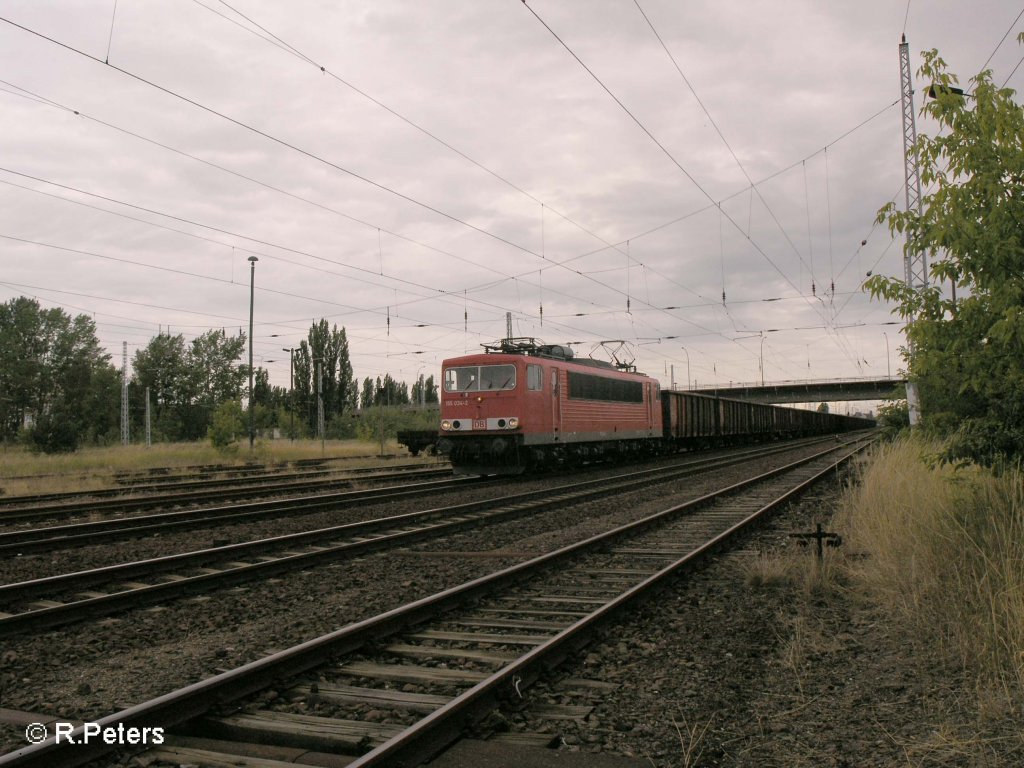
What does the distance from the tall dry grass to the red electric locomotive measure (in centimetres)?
983

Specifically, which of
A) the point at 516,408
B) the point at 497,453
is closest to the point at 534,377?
the point at 516,408

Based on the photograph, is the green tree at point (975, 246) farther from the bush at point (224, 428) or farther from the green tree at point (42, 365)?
the green tree at point (42, 365)

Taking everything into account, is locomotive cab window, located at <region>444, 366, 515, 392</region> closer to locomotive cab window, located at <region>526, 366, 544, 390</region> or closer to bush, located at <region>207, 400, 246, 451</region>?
locomotive cab window, located at <region>526, 366, 544, 390</region>

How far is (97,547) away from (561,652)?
720 centimetres

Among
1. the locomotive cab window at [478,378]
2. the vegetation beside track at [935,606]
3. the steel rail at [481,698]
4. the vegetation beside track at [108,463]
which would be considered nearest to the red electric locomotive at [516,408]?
the locomotive cab window at [478,378]

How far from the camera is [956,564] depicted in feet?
20.7

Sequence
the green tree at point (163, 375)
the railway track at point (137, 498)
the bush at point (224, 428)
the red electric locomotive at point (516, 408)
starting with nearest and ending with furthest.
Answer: the railway track at point (137, 498)
the red electric locomotive at point (516, 408)
the bush at point (224, 428)
the green tree at point (163, 375)

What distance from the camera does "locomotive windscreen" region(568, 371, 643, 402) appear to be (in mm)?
21616

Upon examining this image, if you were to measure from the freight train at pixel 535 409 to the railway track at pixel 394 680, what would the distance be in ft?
36.3

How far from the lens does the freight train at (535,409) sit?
1909 centimetres

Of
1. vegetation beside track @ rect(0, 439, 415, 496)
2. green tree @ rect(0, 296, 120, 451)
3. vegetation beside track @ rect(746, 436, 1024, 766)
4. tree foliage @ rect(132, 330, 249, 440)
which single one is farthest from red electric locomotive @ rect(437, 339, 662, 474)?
tree foliage @ rect(132, 330, 249, 440)

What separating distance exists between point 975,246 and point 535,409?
13.8 m

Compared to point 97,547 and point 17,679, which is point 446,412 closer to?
point 97,547

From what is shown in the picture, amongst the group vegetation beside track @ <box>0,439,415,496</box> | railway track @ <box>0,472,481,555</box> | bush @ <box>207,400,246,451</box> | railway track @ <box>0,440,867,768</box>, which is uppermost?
bush @ <box>207,400,246,451</box>
